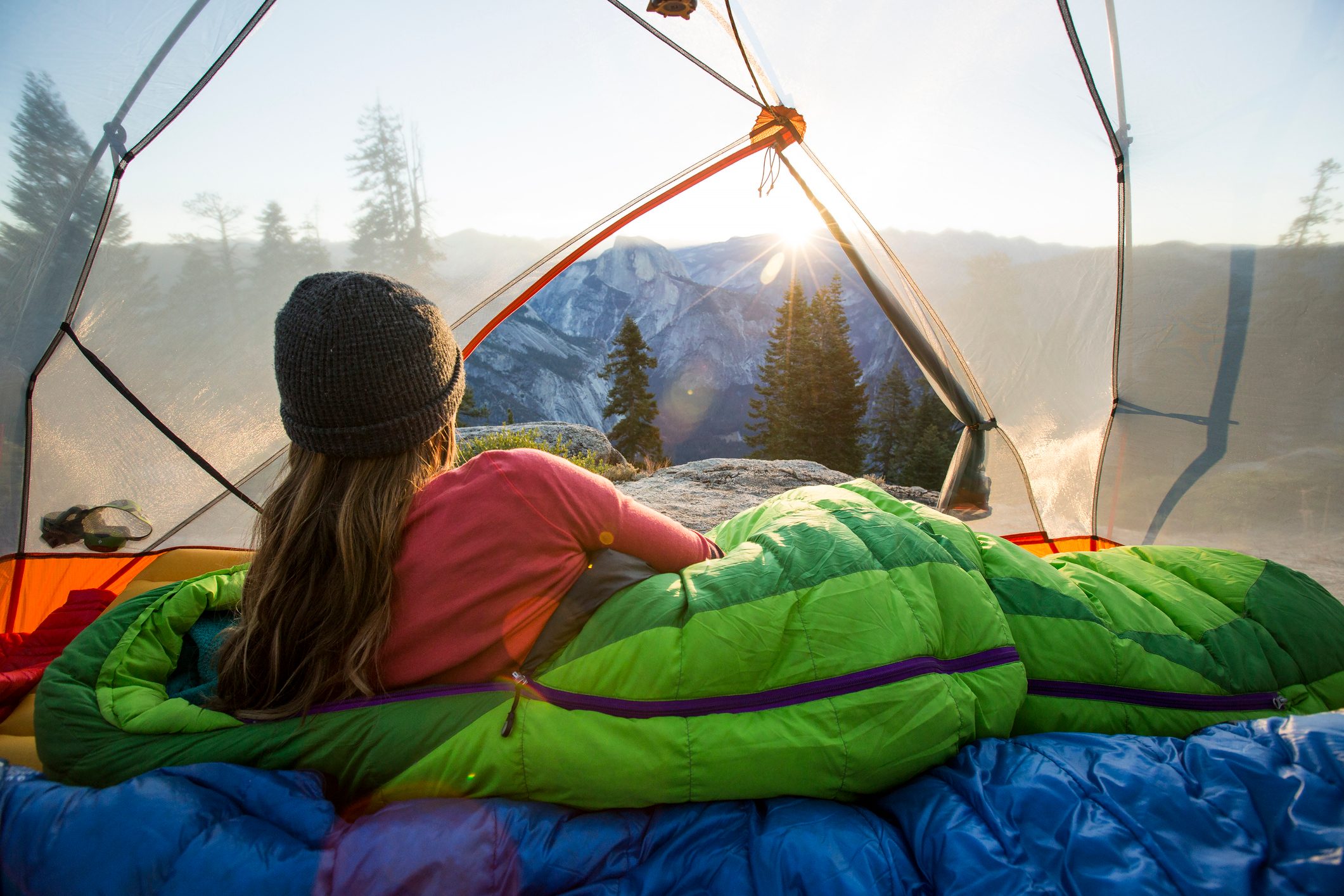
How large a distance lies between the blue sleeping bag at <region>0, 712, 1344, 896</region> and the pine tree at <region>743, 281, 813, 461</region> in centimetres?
1745

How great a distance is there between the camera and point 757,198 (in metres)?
3.85

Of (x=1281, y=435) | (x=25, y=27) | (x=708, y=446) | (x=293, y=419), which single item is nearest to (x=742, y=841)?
(x=293, y=419)

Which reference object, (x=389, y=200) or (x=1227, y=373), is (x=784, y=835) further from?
(x=389, y=200)

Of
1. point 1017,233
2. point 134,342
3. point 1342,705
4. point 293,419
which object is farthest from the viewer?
point 1017,233

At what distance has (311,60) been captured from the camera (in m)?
2.73

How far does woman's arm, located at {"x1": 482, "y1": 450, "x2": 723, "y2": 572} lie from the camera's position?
122cm

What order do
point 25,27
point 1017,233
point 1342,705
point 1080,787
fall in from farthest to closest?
point 1017,233 → point 25,27 → point 1342,705 → point 1080,787

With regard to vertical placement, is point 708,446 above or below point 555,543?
below

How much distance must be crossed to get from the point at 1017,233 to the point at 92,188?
3.84 metres

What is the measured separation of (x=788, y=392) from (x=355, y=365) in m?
19.9

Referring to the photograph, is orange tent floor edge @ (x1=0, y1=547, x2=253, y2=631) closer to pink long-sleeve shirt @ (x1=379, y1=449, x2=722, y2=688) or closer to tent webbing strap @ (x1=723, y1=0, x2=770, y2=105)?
pink long-sleeve shirt @ (x1=379, y1=449, x2=722, y2=688)

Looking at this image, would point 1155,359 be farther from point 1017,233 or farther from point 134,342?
point 134,342

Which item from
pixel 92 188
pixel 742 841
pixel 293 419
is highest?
pixel 92 188

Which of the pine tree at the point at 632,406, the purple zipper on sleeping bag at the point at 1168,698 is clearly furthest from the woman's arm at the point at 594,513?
the pine tree at the point at 632,406
